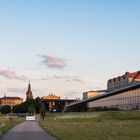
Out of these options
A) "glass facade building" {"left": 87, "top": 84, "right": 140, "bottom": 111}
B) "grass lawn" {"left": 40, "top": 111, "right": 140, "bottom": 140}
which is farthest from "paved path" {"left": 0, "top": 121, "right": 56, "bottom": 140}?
"glass facade building" {"left": 87, "top": 84, "right": 140, "bottom": 111}

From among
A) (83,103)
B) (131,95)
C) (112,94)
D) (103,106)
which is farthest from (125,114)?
(83,103)

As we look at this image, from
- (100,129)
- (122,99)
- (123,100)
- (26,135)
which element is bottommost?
(26,135)

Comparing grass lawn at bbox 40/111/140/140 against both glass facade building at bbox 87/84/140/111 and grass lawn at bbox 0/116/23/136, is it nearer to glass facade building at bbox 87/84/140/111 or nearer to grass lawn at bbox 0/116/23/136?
grass lawn at bbox 0/116/23/136

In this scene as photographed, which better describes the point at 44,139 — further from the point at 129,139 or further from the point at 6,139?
the point at 129,139

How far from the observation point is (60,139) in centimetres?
3241

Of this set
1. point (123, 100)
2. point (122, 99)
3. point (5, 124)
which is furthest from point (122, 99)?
point (5, 124)

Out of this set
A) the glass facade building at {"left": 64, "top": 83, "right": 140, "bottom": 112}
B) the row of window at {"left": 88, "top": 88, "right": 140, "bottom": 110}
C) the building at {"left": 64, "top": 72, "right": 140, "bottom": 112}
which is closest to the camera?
the row of window at {"left": 88, "top": 88, "right": 140, "bottom": 110}

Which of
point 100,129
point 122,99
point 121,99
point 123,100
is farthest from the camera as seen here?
point 121,99

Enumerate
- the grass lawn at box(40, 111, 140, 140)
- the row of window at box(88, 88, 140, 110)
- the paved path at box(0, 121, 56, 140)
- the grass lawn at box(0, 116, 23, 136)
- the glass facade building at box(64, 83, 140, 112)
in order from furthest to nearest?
1. the glass facade building at box(64, 83, 140, 112)
2. the row of window at box(88, 88, 140, 110)
3. the grass lawn at box(0, 116, 23, 136)
4. the paved path at box(0, 121, 56, 140)
5. the grass lawn at box(40, 111, 140, 140)

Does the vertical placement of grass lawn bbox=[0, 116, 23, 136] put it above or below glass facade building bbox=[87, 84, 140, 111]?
below

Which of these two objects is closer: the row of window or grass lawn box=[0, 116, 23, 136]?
grass lawn box=[0, 116, 23, 136]

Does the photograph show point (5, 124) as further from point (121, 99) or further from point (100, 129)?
point (121, 99)

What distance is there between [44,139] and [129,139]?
6.35 metres

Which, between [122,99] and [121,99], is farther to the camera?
[121,99]
